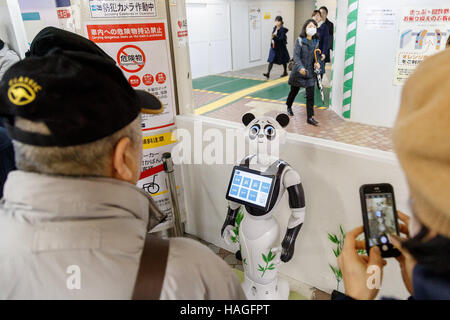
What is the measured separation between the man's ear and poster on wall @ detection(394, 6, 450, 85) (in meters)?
4.50

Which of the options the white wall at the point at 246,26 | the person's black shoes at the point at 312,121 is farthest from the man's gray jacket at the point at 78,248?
the white wall at the point at 246,26

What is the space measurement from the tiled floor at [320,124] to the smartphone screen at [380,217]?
10.7ft

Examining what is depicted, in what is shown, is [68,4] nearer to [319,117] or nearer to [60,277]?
[60,277]

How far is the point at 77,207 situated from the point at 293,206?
1356 millimetres

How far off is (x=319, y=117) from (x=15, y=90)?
214 inches

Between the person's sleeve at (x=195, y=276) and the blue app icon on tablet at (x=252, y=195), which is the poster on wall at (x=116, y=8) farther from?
the person's sleeve at (x=195, y=276)

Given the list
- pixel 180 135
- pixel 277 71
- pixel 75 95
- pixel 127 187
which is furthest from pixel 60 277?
pixel 277 71

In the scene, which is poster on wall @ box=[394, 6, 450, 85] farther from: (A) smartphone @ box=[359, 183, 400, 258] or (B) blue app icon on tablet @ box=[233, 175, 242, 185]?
(A) smartphone @ box=[359, 183, 400, 258]

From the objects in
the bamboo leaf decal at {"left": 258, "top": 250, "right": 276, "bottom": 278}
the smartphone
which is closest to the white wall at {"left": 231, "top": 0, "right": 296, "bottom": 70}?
the bamboo leaf decal at {"left": 258, "top": 250, "right": 276, "bottom": 278}

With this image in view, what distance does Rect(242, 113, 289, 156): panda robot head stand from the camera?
1867 millimetres

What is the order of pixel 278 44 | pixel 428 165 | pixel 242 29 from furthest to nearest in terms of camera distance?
pixel 242 29
pixel 278 44
pixel 428 165

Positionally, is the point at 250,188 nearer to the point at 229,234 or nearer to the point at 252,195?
the point at 252,195

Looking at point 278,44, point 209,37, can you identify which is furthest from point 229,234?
point 209,37

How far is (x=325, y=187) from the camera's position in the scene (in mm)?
2031
